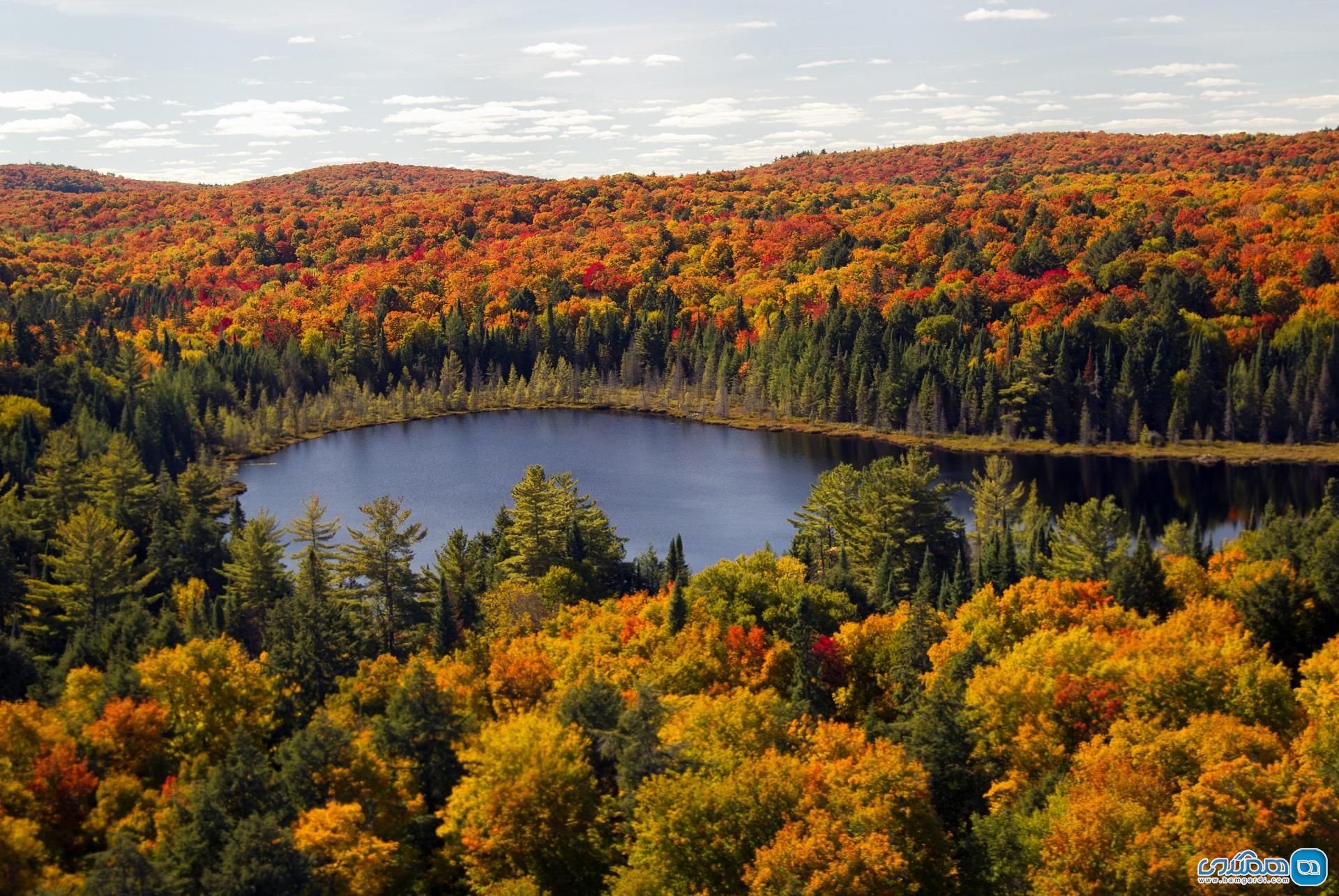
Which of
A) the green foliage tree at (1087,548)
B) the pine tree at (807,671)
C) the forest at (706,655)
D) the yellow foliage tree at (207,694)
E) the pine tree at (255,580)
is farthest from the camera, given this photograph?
the pine tree at (255,580)

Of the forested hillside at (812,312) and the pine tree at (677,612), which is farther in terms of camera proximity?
the forested hillside at (812,312)

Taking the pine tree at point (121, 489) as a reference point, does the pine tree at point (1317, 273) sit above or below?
above

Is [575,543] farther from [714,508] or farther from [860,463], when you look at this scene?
[860,463]

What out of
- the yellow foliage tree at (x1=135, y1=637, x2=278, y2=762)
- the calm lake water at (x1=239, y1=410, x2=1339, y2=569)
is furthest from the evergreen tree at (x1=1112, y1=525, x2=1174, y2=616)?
the yellow foliage tree at (x1=135, y1=637, x2=278, y2=762)

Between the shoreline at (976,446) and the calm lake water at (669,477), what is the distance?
158 cm

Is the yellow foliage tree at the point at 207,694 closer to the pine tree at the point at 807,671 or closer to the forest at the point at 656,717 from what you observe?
the forest at the point at 656,717

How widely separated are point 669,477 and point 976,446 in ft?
104

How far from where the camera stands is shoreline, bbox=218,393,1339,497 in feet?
352

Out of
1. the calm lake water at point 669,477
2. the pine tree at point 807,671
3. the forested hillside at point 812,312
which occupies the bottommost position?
the calm lake water at point 669,477

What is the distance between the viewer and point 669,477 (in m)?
102

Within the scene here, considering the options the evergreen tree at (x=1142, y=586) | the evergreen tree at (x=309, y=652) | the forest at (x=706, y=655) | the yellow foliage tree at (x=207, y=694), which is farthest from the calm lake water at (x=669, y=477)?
the yellow foliage tree at (x=207, y=694)

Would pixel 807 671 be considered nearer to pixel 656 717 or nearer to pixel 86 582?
pixel 656 717

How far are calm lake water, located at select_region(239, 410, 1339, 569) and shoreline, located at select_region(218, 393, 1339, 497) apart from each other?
1.58 metres

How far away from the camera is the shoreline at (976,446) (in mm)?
107375
